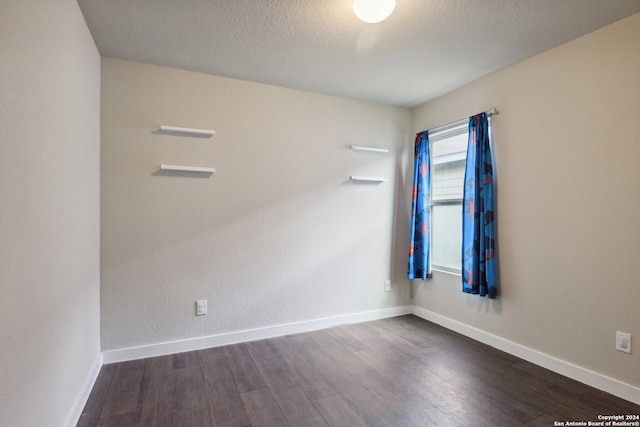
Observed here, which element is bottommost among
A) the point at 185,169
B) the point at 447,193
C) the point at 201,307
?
the point at 201,307

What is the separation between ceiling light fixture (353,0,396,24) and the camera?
1.72 metres

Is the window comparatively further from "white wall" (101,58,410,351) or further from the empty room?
"white wall" (101,58,410,351)

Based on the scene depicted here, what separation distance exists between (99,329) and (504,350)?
324 cm

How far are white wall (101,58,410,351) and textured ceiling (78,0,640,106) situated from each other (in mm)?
324

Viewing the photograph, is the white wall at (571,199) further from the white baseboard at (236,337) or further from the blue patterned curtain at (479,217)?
the white baseboard at (236,337)

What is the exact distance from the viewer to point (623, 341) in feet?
6.56

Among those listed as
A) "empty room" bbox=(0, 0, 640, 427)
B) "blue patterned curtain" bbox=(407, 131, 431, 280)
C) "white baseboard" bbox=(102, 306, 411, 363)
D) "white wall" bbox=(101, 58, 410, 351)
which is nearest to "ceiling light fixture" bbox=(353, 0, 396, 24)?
"empty room" bbox=(0, 0, 640, 427)

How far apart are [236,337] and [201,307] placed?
0.42 m

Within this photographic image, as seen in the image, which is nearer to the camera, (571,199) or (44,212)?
(44,212)

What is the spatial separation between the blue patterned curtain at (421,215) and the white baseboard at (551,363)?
53cm

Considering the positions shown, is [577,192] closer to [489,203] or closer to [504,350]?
[489,203]

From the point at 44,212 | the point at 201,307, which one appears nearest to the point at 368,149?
the point at 201,307

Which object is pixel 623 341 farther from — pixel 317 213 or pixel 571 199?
pixel 317 213

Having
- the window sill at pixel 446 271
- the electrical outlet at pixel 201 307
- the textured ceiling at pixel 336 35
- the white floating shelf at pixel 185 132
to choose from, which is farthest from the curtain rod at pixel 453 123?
the electrical outlet at pixel 201 307
